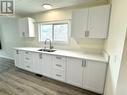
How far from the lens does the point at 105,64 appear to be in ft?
6.44

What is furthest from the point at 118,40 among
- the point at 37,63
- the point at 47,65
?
the point at 37,63

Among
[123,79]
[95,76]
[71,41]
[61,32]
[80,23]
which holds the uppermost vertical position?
[80,23]

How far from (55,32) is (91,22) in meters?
1.61

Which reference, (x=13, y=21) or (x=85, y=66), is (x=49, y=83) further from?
(x=13, y=21)

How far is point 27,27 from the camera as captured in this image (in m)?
3.62

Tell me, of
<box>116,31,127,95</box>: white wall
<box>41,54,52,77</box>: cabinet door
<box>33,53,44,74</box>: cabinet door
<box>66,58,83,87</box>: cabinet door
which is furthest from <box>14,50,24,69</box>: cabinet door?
<box>116,31,127,95</box>: white wall

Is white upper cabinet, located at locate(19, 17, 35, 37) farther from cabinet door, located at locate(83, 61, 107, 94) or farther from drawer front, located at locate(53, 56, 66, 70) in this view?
cabinet door, located at locate(83, 61, 107, 94)

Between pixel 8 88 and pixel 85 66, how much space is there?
209cm

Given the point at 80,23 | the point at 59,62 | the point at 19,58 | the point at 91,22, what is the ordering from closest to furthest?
the point at 91,22, the point at 80,23, the point at 59,62, the point at 19,58

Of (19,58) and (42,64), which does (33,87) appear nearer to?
(42,64)

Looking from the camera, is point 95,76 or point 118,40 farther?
point 95,76

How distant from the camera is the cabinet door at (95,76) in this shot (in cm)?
203

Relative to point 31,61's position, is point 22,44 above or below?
above

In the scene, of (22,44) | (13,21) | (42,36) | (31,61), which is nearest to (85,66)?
(31,61)
